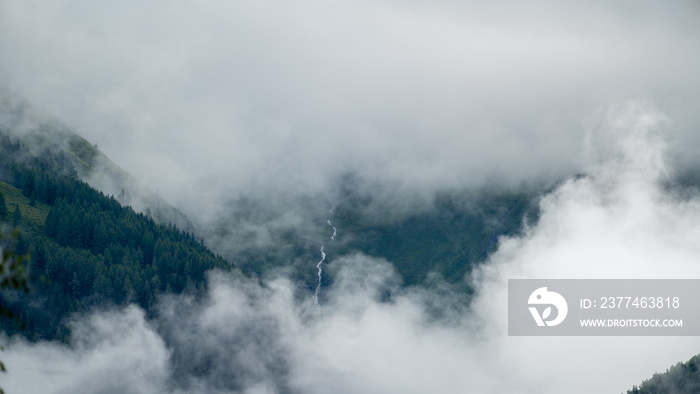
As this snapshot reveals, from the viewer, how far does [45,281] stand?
29422mm

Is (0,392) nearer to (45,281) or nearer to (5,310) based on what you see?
(5,310)

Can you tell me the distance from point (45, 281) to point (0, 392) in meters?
8.15

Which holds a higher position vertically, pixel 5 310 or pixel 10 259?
pixel 10 259

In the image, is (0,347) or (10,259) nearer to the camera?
(0,347)

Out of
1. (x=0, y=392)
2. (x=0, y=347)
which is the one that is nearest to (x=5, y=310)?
(x=0, y=347)

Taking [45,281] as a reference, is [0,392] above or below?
below

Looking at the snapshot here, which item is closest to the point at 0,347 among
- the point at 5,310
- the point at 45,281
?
the point at 5,310

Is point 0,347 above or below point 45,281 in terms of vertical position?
below

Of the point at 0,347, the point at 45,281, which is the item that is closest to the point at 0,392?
the point at 0,347

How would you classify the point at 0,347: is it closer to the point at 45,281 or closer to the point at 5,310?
the point at 5,310

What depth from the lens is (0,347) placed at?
30406 mm

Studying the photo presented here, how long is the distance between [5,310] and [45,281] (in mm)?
3132

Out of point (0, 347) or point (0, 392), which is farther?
point (0, 392)

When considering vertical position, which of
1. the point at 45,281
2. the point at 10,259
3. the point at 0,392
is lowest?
the point at 0,392
